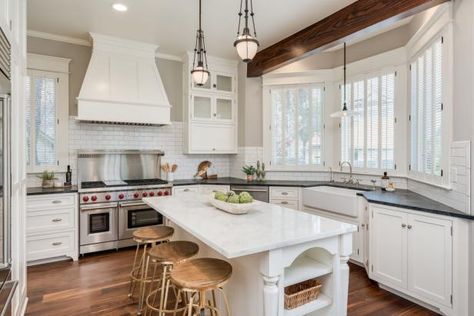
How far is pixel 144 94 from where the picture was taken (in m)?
4.30

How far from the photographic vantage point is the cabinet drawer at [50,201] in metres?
3.45

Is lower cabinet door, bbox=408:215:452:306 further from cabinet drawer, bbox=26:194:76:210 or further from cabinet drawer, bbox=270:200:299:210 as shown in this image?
cabinet drawer, bbox=26:194:76:210

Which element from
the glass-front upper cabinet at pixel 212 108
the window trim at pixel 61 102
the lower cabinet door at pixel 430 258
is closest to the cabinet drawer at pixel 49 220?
the window trim at pixel 61 102

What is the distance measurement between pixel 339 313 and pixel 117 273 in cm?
248

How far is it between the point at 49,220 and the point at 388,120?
15.0ft

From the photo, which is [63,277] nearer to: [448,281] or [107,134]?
[107,134]

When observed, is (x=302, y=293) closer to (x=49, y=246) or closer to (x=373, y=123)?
(x=373, y=123)

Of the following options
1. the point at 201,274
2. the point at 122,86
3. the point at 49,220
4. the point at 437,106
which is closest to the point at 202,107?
the point at 122,86

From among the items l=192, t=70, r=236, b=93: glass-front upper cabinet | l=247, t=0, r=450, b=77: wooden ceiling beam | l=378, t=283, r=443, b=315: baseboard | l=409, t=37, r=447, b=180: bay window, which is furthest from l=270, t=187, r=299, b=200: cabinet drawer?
l=192, t=70, r=236, b=93: glass-front upper cabinet

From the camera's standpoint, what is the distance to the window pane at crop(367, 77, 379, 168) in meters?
4.00

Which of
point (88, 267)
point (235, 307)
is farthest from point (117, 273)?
point (235, 307)

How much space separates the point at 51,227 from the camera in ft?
11.7

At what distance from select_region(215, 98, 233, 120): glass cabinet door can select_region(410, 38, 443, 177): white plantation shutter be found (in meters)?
2.83

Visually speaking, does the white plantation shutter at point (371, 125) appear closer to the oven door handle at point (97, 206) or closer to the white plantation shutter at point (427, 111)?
the white plantation shutter at point (427, 111)
